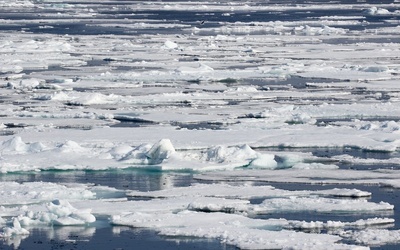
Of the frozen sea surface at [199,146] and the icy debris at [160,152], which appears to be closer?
the frozen sea surface at [199,146]

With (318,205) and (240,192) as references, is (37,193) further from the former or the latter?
(318,205)

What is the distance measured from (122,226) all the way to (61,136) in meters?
4.51

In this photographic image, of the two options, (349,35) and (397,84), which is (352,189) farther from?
(349,35)

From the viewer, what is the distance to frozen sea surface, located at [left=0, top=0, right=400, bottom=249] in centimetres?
868

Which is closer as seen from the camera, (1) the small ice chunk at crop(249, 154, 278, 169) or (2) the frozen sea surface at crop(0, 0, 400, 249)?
(2) the frozen sea surface at crop(0, 0, 400, 249)

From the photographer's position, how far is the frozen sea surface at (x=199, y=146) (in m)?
8.68

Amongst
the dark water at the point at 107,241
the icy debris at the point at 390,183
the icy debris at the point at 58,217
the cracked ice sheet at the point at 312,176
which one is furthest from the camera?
the cracked ice sheet at the point at 312,176

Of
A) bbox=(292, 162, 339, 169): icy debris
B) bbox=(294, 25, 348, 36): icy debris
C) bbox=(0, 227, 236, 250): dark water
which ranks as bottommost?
bbox=(0, 227, 236, 250): dark water

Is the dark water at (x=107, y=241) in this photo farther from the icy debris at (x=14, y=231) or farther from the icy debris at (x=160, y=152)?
the icy debris at (x=160, y=152)

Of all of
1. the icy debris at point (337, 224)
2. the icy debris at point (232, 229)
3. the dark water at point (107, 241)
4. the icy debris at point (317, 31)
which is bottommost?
the dark water at point (107, 241)

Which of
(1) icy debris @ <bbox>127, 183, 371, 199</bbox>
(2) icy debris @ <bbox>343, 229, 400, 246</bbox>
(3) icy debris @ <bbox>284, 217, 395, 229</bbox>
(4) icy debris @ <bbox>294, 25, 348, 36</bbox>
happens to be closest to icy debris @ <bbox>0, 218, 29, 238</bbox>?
(1) icy debris @ <bbox>127, 183, 371, 199</bbox>

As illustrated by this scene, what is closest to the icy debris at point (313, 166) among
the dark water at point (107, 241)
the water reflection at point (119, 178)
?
the water reflection at point (119, 178)

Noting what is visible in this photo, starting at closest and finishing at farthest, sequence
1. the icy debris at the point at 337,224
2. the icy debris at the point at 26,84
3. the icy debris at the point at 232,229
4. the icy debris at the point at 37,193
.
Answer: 1. the icy debris at the point at 232,229
2. the icy debris at the point at 337,224
3. the icy debris at the point at 37,193
4. the icy debris at the point at 26,84

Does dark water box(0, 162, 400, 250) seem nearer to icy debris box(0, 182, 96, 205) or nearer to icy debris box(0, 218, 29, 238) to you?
icy debris box(0, 218, 29, 238)
